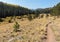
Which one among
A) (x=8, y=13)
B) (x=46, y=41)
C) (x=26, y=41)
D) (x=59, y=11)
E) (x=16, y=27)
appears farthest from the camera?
(x=8, y=13)

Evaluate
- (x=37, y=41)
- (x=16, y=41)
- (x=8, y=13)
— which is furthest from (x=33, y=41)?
(x=8, y=13)

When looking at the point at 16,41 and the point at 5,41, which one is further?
the point at 5,41

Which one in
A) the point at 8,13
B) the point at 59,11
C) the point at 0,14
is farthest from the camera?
the point at 8,13

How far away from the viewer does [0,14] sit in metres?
116

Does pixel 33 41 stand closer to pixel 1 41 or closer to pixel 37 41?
pixel 37 41

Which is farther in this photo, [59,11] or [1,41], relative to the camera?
[59,11]

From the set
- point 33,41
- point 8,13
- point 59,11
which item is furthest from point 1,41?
point 8,13

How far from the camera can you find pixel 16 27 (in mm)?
28516

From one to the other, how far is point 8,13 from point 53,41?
371 ft

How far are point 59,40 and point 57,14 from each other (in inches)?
2565

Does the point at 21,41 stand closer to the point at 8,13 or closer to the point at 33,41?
the point at 33,41

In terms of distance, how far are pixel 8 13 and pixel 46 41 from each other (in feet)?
368

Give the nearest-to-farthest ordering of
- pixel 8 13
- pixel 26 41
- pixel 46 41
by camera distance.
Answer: pixel 26 41 < pixel 46 41 < pixel 8 13

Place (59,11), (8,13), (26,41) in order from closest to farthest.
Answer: (26,41)
(59,11)
(8,13)
